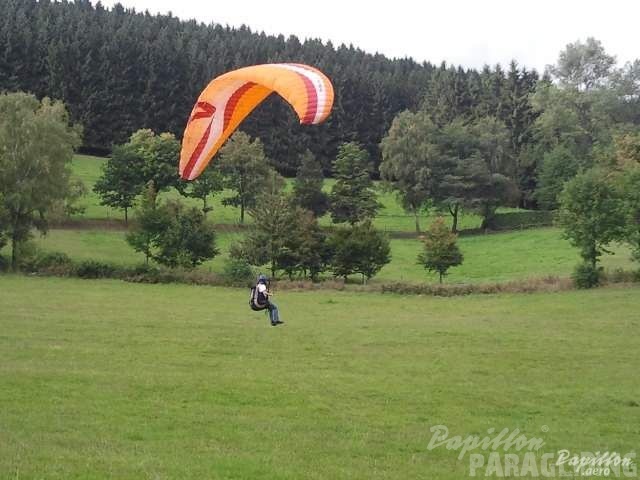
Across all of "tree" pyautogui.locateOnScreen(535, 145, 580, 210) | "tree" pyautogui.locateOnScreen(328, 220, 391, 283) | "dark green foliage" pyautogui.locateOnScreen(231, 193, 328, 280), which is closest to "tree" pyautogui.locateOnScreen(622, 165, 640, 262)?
"tree" pyautogui.locateOnScreen(328, 220, 391, 283)

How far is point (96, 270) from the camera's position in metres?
44.7

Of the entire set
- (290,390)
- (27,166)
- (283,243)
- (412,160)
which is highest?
(412,160)

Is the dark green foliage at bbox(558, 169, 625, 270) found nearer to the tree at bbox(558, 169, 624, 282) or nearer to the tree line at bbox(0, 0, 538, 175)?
the tree at bbox(558, 169, 624, 282)

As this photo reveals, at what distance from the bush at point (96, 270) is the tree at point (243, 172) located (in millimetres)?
24773

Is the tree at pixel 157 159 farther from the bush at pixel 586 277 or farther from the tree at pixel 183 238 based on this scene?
the bush at pixel 586 277

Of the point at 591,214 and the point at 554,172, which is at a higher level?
the point at 554,172

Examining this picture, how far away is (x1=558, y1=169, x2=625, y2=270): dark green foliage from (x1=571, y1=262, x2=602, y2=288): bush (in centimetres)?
248

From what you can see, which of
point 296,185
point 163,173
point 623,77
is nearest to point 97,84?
point 163,173

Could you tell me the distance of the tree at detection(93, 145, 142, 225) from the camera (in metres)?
65.2

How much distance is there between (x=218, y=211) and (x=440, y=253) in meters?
30.0

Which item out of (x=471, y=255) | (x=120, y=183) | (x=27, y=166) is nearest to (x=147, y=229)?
(x=27, y=166)

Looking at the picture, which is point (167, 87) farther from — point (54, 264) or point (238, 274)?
point (238, 274)

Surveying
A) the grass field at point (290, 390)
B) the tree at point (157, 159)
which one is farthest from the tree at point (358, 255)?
the tree at point (157, 159)

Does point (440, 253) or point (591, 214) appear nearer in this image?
point (591, 214)
